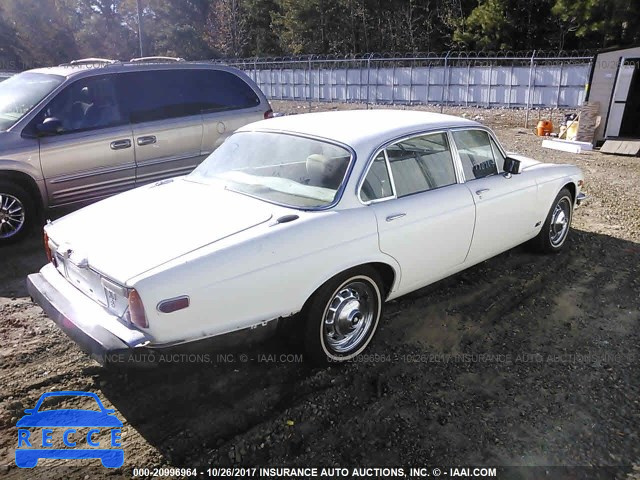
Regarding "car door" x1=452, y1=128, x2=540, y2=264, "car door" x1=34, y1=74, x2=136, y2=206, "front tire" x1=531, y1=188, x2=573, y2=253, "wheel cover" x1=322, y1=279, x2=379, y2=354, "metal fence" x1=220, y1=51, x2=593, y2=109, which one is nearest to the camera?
"wheel cover" x1=322, y1=279, x2=379, y2=354

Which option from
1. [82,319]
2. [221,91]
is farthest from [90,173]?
[82,319]

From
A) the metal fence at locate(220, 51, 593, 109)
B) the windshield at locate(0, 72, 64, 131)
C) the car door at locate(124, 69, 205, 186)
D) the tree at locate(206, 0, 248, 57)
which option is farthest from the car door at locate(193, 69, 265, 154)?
the tree at locate(206, 0, 248, 57)

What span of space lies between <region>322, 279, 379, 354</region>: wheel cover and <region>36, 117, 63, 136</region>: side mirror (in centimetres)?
407

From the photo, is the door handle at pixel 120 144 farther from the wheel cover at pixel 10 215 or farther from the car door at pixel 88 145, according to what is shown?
the wheel cover at pixel 10 215

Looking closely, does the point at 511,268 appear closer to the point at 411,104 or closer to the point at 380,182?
the point at 380,182

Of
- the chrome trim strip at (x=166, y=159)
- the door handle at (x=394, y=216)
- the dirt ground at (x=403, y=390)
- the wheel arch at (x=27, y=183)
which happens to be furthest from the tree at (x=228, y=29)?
the door handle at (x=394, y=216)

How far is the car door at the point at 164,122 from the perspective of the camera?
6375 mm

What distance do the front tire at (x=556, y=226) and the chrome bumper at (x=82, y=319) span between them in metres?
4.33

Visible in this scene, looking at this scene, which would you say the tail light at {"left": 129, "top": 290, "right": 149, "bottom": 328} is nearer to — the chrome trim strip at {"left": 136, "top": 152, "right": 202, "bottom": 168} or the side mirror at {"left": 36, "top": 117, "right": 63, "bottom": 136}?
the side mirror at {"left": 36, "top": 117, "right": 63, "bottom": 136}

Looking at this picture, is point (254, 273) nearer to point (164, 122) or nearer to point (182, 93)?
point (164, 122)

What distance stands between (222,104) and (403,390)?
202 inches

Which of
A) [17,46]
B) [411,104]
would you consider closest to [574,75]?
[411,104]

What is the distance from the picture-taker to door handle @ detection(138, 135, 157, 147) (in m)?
6.32

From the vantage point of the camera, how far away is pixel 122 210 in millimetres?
3631
